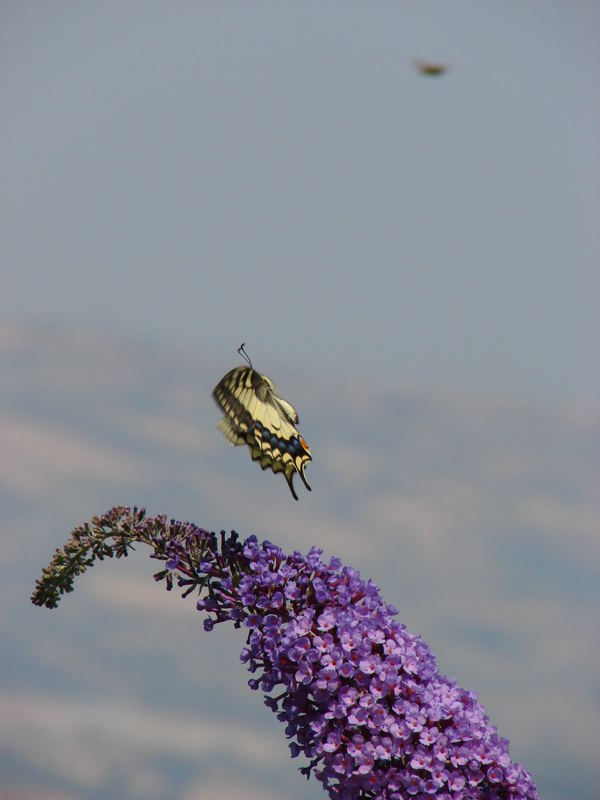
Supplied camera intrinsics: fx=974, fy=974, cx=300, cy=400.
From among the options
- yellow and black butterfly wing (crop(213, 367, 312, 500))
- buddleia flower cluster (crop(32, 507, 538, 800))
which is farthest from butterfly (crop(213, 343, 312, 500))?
buddleia flower cluster (crop(32, 507, 538, 800))

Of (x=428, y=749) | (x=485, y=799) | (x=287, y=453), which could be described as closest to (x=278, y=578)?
(x=287, y=453)

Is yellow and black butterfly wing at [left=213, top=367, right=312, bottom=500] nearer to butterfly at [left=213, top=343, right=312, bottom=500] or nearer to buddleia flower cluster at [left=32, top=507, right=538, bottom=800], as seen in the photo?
butterfly at [left=213, top=343, right=312, bottom=500]

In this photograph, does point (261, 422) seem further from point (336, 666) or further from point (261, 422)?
point (336, 666)

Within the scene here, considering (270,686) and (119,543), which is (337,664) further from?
(119,543)

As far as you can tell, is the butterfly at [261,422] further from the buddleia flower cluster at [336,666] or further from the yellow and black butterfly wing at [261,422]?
the buddleia flower cluster at [336,666]

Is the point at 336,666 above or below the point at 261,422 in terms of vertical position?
below

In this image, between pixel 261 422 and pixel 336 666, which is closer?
pixel 336 666

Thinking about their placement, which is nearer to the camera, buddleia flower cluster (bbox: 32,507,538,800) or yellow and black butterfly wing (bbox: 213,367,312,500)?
buddleia flower cluster (bbox: 32,507,538,800)

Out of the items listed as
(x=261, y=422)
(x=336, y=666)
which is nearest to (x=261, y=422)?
(x=261, y=422)
